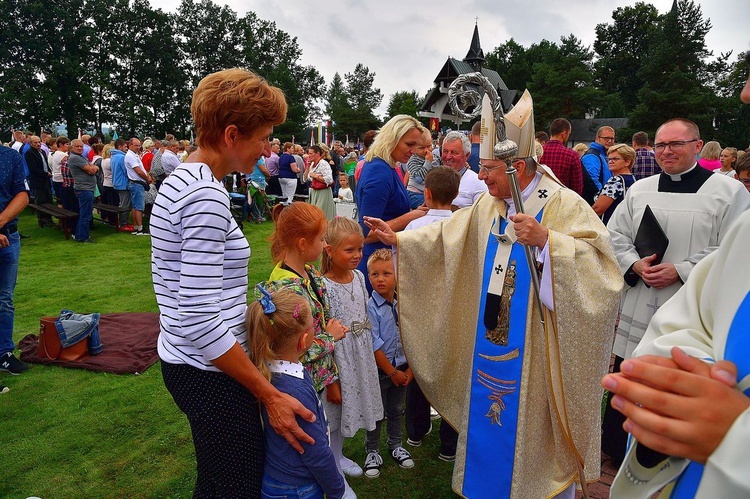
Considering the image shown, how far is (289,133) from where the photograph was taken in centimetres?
5222

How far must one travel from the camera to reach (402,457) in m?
3.34

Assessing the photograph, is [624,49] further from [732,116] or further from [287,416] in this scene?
[287,416]

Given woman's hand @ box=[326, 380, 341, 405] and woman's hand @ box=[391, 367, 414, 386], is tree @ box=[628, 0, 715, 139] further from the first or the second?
woman's hand @ box=[326, 380, 341, 405]

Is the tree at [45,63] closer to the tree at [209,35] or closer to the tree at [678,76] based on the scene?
the tree at [209,35]

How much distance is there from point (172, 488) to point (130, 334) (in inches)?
115

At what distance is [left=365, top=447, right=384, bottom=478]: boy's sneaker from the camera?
3212mm

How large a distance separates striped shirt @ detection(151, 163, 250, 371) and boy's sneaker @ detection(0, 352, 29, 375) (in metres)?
3.86

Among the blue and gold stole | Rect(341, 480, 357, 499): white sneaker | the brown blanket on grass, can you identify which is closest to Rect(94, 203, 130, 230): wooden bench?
the brown blanket on grass

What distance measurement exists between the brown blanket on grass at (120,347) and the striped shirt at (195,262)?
3493 mm

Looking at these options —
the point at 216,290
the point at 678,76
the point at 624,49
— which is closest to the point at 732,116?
the point at 678,76

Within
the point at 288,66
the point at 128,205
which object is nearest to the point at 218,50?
the point at 288,66

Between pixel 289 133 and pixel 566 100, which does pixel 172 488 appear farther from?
pixel 566 100

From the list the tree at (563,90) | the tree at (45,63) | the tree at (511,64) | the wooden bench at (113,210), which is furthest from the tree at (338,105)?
the wooden bench at (113,210)

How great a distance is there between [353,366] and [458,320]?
2.23ft
